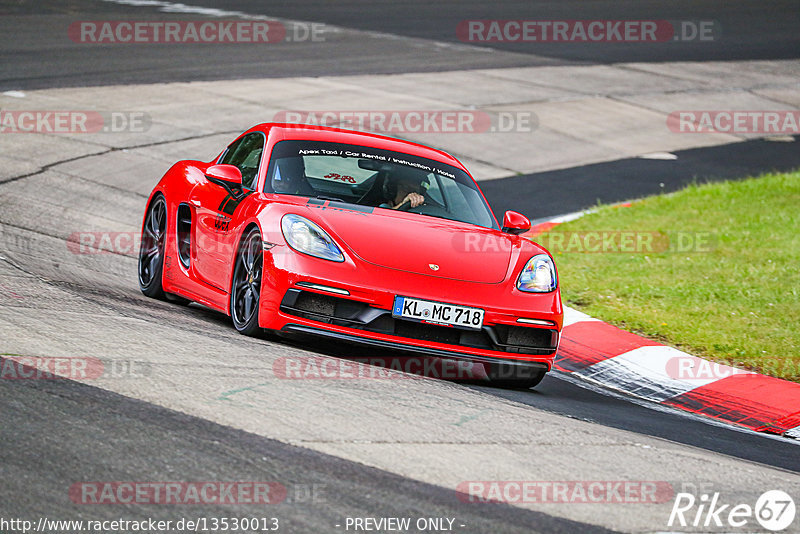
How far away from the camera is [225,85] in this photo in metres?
18.9

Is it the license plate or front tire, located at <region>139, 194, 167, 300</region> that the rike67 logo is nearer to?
the license plate

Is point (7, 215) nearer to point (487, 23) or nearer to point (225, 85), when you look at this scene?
point (225, 85)

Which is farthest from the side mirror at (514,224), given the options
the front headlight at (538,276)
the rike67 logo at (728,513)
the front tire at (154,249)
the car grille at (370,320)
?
the rike67 logo at (728,513)

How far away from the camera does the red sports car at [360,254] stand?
6.13 metres

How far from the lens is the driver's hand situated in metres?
7.28

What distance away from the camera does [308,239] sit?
6320 mm

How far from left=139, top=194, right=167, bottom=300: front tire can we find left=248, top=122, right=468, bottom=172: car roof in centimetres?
102

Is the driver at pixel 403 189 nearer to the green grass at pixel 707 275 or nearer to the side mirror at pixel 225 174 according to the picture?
the side mirror at pixel 225 174

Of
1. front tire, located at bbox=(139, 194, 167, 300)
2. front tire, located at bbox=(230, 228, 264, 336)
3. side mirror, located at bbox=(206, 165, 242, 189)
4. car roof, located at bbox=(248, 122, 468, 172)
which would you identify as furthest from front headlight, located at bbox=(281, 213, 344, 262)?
front tire, located at bbox=(139, 194, 167, 300)

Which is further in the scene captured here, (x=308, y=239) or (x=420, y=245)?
(x=420, y=245)

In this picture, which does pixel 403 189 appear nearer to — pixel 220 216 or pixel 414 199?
pixel 414 199

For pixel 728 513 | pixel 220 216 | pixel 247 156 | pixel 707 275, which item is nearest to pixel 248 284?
pixel 220 216

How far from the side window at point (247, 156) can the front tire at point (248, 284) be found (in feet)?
2.19

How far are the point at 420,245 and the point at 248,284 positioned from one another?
41.7 inches
